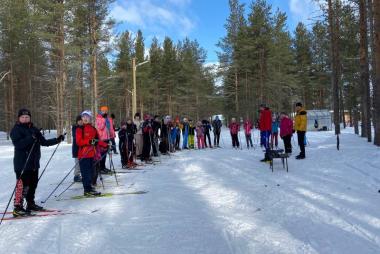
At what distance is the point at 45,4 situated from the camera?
24.8 meters

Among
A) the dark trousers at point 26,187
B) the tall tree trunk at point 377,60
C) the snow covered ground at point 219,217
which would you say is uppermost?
the tall tree trunk at point 377,60

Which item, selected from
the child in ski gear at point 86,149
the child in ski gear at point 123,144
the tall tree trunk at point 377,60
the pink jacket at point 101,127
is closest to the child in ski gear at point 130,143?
the child in ski gear at point 123,144

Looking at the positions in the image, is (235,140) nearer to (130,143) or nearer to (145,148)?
(145,148)

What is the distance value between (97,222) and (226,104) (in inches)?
1718

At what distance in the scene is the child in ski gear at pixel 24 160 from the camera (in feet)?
22.4

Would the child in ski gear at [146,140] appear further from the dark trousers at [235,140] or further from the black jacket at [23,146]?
the black jacket at [23,146]

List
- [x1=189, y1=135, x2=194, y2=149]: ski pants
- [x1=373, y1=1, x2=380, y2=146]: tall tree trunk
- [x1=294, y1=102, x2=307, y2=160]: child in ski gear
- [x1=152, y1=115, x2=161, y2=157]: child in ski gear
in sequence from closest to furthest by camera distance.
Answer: [x1=294, y1=102, x2=307, y2=160]: child in ski gear < [x1=373, y1=1, x2=380, y2=146]: tall tree trunk < [x1=152, y1=115, x2=161, y2=157]: child in ski gear < [x1=189, y1=135, x2=194, y2=149]: ski pants

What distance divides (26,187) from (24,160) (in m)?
0.53

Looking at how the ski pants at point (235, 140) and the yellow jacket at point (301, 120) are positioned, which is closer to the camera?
the yellow jacket at point (301, 120)

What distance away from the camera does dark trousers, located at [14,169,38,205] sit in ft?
22.6

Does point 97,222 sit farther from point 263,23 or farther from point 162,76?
point 162,76

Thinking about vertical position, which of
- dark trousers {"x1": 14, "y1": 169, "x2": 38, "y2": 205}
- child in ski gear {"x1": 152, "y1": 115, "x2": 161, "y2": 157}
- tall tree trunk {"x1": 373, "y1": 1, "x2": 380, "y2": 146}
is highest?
tall tree trunk {"x1": 373, "y1": 1, "x2": 380, "y2": 146}

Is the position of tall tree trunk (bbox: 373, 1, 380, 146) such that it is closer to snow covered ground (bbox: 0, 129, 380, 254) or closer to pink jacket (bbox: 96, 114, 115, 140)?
snow covered ground (bbox: 0, 129, 380, 254)

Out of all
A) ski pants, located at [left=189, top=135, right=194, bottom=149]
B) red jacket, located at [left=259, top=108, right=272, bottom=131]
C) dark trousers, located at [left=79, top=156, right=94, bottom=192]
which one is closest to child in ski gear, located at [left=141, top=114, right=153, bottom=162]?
red jacket, located at [left=259, top=108, right=272, bottom=131]
